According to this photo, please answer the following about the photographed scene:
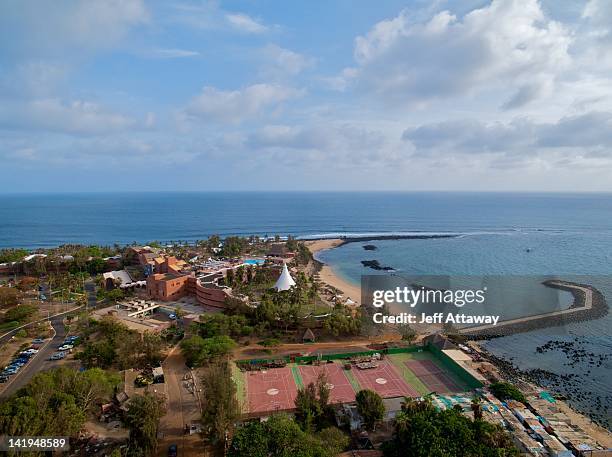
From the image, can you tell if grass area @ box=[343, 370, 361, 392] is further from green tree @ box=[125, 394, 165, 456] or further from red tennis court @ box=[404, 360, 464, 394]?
green tree @ box=[125, 394, 165, 456]

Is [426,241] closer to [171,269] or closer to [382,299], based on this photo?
[382,299]

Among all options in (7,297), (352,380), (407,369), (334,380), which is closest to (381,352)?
(407,369)

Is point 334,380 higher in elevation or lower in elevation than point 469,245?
lower

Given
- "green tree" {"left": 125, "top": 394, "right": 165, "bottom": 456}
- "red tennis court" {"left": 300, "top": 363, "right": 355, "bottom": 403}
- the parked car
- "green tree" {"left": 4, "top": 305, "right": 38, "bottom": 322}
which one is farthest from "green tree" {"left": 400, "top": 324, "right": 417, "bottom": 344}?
"green tree" {"left": 4, "top": 305, "right": 38, "bottom": 322}

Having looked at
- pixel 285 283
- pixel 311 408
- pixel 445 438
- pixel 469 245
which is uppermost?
pixel 285 283

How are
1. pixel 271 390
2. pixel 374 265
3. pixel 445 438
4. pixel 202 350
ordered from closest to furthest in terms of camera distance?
pixel 445 438
pixel 271 390
pixel 202 350
pixel 374 265

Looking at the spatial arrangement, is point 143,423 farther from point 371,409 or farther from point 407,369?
point 407,369
